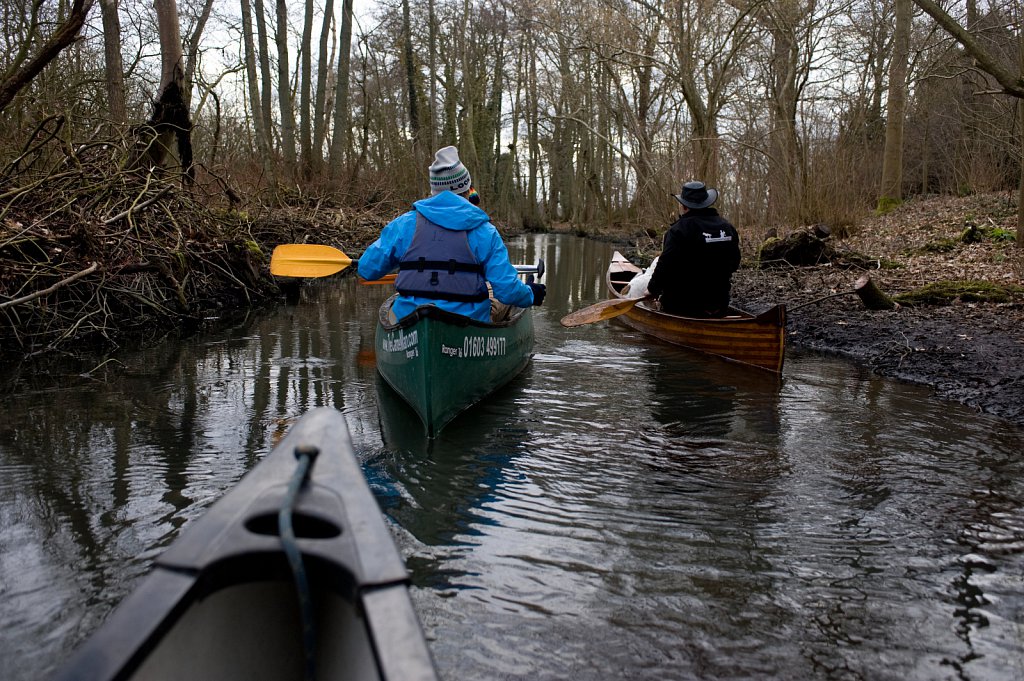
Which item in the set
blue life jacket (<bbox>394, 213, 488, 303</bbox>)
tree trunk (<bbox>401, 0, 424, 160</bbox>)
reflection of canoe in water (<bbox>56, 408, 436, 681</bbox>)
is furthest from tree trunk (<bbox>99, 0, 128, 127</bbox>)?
tree trunk (<bbox>401, 0, 424, 160</bbox>)

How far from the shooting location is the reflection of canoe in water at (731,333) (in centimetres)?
715

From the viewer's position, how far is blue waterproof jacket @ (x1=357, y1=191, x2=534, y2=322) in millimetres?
5695

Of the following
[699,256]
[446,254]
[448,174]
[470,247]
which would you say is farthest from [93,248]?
[699,256]

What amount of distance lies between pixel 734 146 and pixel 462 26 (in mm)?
15633

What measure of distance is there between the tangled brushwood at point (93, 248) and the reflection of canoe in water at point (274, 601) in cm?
530

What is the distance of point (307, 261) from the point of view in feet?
25.3

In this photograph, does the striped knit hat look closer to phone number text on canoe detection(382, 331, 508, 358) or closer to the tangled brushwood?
phone number text on canoe detection(382, 331, 508, 358)

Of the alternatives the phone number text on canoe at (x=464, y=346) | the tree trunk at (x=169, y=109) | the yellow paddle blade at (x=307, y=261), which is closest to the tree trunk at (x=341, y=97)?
the tree trunk at (x=169, y=109)

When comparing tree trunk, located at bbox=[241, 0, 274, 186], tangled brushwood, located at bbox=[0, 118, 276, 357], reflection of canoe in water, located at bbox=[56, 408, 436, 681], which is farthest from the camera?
tree trunk, located at bbox=[241, 0, 274, 186]

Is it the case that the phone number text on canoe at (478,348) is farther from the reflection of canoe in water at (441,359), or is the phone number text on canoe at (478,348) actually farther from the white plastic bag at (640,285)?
the white plastic bag at (640,285)

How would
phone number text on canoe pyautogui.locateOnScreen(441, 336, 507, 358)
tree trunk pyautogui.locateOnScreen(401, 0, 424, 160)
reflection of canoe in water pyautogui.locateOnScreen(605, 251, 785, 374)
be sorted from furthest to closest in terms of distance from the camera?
tree trunk pyautogui.locateOnScreen(401, 0, 424, 160) < reflection of canoe in water pyautogui.locateOnScreen(605, 251, 785, 374) < phone number text on canoe pyautogui.locateOnScreen(441, 336, 507, 358)

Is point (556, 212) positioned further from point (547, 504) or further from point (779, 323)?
point (547, 504)

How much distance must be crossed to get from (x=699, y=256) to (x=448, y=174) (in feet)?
10.3

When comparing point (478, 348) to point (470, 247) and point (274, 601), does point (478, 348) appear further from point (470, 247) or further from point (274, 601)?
point (274, 601)
